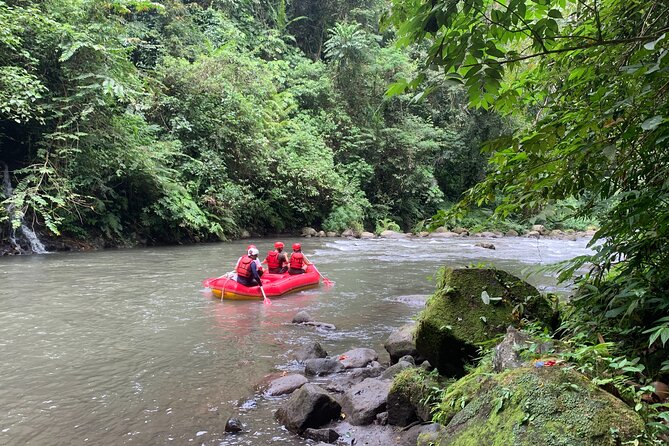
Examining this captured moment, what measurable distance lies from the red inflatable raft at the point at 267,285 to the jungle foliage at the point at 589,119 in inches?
259

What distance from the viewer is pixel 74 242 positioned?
1442 centimetres

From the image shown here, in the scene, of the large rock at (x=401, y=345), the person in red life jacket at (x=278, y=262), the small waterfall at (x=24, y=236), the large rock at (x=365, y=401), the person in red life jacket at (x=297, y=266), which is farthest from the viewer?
the small waterfall at (x=24, y=236)

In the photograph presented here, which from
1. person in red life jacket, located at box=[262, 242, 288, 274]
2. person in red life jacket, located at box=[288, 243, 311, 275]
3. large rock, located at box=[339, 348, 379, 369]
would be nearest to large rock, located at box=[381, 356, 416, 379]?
large rock, located at box=[339, 348, 379, 369]

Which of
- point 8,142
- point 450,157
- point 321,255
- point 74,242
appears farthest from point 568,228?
point 8,142

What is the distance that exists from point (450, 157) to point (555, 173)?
2448cm

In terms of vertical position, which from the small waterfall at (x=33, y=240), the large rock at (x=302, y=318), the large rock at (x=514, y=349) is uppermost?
the small waterfall at (x=33, y=240)

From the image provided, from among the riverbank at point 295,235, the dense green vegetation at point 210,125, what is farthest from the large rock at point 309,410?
the dense green vegetation at point 210,125

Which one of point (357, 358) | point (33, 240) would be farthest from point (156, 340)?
point (33, 240)

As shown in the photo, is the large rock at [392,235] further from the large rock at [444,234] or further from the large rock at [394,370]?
the large rock at [394,370]

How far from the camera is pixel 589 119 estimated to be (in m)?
2.27

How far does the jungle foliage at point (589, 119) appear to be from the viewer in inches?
72.4

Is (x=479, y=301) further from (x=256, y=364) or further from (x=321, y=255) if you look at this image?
(x=321, y=255)

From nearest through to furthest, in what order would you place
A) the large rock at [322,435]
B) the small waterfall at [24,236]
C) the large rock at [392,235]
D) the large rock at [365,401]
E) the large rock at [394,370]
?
1. the large rock at [322,435]
2. the large rock at [365,401]
3. the large rock at [394,370]
4. the small waterfall at [24,236]
5. the large rock at [392,235]

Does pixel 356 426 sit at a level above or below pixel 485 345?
below
